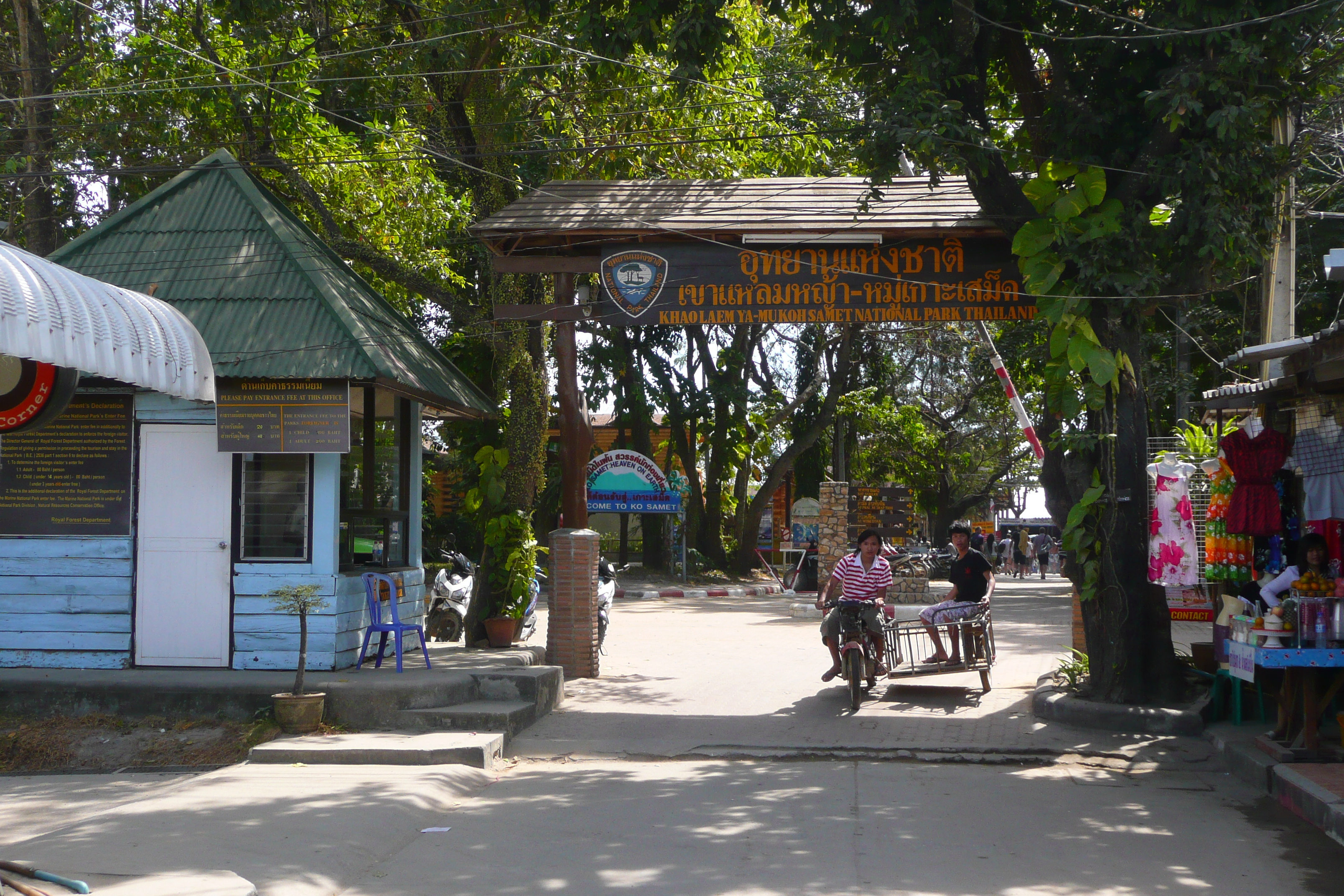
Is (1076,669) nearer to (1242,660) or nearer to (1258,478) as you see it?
(1258,478)

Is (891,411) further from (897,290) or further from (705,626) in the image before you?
(897,290)

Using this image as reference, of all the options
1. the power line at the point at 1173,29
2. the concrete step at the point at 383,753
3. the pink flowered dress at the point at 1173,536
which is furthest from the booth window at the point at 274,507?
the pink flowered dress at the point at 1173,536

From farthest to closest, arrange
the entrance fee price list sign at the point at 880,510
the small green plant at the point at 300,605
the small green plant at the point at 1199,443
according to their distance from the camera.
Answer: the entrance fee price list sign at the point at 880,510
the small green plant at the point at 1199,443
the small green plant at the point at 300,605

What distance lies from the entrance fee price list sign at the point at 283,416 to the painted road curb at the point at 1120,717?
6.69 meters

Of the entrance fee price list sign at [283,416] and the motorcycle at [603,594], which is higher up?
the entrance fee price list sign at [283,416]

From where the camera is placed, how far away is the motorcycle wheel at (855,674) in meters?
10.4

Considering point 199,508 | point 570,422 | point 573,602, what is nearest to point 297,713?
point 199,508

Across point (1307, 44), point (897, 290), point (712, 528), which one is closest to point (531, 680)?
point (897, 290)

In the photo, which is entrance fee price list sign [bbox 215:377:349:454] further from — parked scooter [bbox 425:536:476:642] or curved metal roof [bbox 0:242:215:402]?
parked scooter [bbox 425:536:476:642]

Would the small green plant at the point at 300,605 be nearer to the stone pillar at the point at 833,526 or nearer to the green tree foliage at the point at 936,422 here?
the stone pillar at the point at 833,526

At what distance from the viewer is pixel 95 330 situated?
5168mm

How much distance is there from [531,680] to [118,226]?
6353mm

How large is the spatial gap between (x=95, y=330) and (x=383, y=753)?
4.37 metres

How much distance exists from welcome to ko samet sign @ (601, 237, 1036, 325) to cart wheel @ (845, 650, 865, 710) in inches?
125
